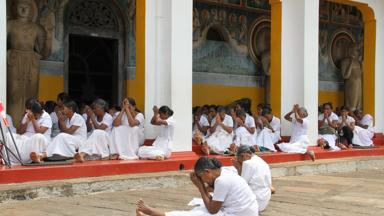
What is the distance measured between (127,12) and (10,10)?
3.09 meters

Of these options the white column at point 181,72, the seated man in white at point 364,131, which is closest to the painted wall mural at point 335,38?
the seated man in white at point 364,131

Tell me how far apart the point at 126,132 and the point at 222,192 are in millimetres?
5168

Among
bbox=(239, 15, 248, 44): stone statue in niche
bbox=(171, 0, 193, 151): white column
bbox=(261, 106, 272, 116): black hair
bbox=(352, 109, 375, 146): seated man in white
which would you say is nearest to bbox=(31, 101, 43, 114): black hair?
bbox=(171, 0, 193, 151): white column

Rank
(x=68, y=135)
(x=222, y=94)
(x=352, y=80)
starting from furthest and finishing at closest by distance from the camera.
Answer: (x=352, y=80) < (x=222, y=94) < (x=68, y=135)

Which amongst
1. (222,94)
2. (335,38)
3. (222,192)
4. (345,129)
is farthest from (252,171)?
(335,38)

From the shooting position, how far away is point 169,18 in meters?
11.8

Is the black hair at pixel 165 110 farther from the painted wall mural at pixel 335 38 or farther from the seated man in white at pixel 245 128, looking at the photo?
the painted wall mural at pixel 335 38

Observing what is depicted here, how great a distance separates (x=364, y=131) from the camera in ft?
52.9

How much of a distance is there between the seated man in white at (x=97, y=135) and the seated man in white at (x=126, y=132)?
15cm

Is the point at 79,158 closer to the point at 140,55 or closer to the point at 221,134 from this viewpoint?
the point at 140,55

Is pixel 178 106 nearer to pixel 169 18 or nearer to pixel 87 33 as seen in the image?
pixel 169 18

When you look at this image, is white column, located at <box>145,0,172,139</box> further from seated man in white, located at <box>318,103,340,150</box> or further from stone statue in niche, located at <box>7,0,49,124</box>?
seated man in white, located at <box>318,103,340,150</box>

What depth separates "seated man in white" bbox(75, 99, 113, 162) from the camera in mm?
10742

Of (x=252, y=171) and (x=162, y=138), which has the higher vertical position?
(x=162, y=138)
